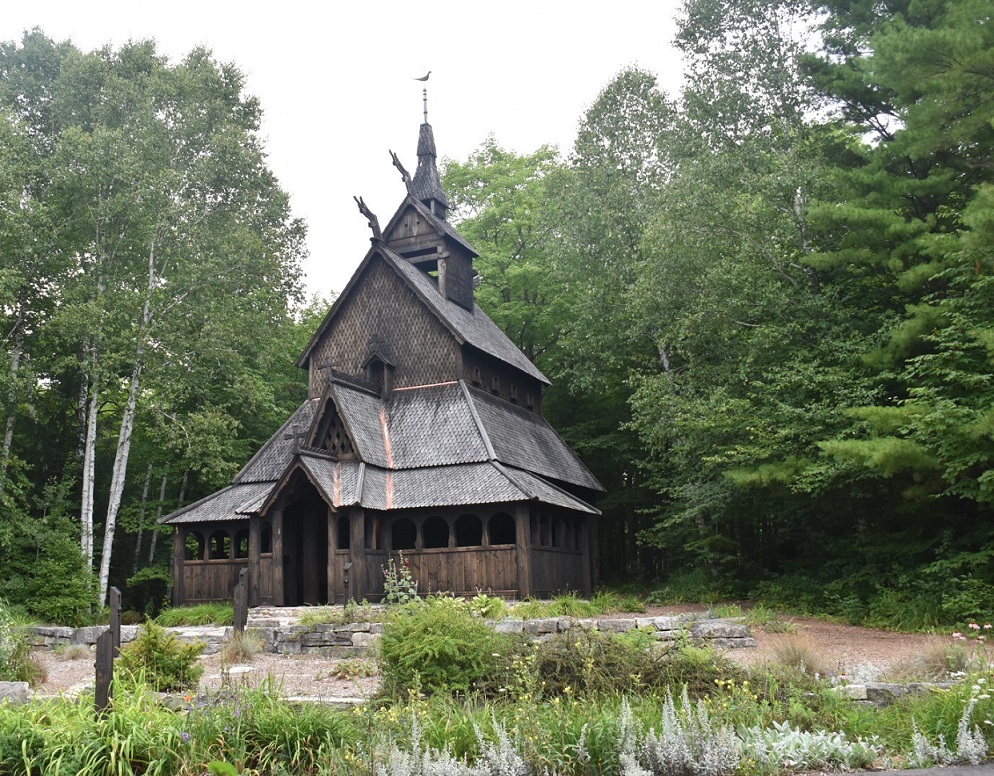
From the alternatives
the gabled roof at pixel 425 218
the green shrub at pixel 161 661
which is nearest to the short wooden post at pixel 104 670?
the green shrub at pixel 161 661

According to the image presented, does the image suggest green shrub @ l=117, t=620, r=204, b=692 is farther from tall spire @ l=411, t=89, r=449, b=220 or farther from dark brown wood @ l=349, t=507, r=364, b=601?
tall spire @ l=411, t=89, r=449, b=220

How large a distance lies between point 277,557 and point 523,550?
5962 mm

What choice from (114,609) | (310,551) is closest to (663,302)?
(310,551)

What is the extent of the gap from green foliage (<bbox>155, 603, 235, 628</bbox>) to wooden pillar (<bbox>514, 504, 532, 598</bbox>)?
7070 mm

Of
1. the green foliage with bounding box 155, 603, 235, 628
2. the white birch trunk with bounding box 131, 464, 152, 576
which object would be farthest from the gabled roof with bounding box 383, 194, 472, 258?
the green foliage with bounding box 155, 603, 235, 628

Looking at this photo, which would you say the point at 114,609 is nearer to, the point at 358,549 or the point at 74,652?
the point at 74,652

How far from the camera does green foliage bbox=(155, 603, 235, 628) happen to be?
21.9 meters

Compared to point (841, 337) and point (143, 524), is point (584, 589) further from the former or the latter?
point (143, 524)

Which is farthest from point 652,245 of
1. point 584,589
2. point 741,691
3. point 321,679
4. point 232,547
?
point 741,691

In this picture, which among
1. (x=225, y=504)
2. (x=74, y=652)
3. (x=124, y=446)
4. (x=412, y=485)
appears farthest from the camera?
(x=124, y=446)

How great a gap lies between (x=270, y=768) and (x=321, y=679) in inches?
217

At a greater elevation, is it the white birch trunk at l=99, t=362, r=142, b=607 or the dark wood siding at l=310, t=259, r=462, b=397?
the dark wood siding at l=310, t=259, r=462, b=397

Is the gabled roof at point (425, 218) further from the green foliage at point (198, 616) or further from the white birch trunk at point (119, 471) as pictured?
the green foliage at point (198, 616)

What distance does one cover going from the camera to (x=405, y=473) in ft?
77.8
